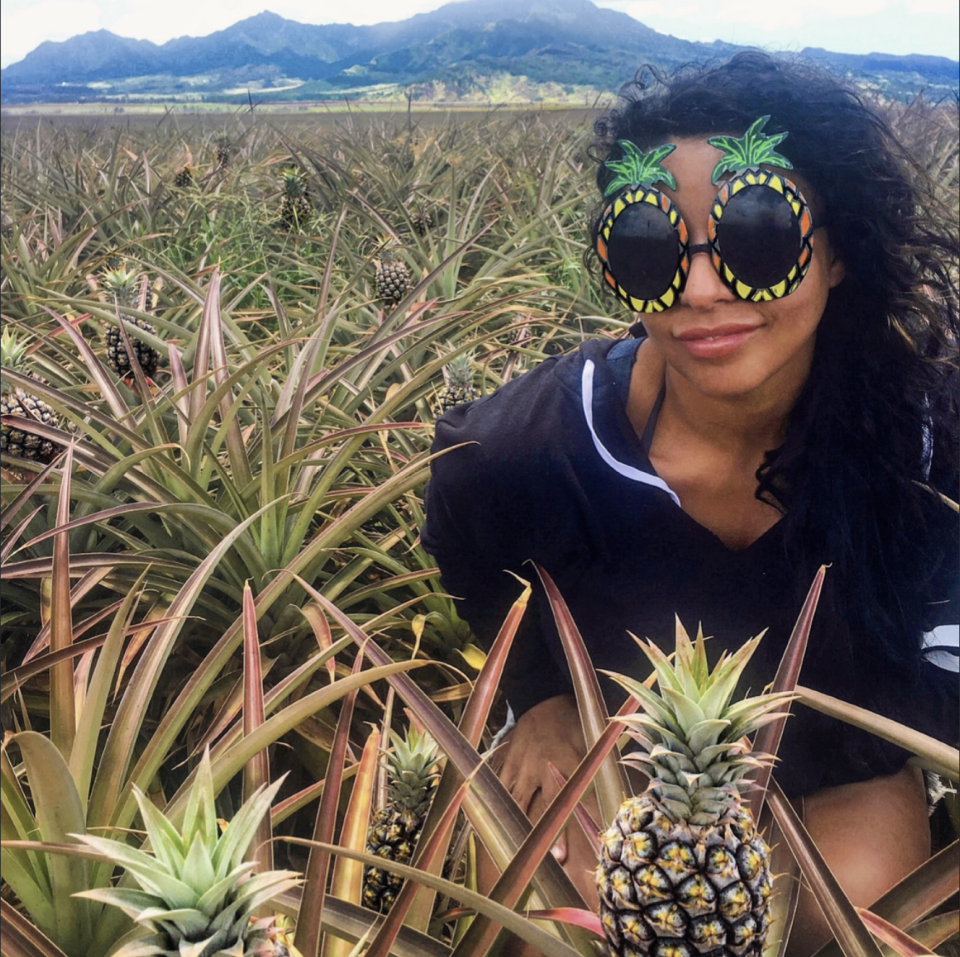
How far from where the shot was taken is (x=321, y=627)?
1348 millimetres

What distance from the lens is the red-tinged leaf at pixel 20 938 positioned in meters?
0.70

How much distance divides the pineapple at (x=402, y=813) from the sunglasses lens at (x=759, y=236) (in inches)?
29.6

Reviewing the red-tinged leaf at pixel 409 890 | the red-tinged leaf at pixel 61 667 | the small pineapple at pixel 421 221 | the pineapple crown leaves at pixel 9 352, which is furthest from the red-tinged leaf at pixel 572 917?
the small pineapple at pixel 421 221

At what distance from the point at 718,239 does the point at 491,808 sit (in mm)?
774

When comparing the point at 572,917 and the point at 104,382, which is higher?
the point at 104,382

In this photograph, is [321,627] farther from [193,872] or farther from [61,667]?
[193,872]

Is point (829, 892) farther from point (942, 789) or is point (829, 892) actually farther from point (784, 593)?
point (942, 789)

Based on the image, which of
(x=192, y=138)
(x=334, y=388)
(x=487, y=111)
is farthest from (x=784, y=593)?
(x=192, y=138)

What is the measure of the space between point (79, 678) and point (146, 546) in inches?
22.7

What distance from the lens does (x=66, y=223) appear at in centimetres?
423

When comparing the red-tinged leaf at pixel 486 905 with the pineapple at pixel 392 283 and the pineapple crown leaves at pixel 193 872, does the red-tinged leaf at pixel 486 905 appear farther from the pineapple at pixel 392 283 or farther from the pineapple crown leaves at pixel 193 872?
the pineapple at pixel 392 283

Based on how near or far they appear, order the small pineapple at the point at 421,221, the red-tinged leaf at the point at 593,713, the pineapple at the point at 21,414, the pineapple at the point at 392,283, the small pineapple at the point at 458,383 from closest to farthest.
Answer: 1. the red-tinged leaf at the point at 593,713
2. the pineapple at the point at 21,414
3. the small pineapple at the point at 458,383
4. the pineapple at the point at 392,283
5. the small pineapple at the point at 421,221

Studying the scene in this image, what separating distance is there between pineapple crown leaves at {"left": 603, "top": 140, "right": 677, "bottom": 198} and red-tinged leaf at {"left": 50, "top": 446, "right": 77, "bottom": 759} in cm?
91

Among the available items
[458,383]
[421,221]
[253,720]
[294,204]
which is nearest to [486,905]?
[253,720]
